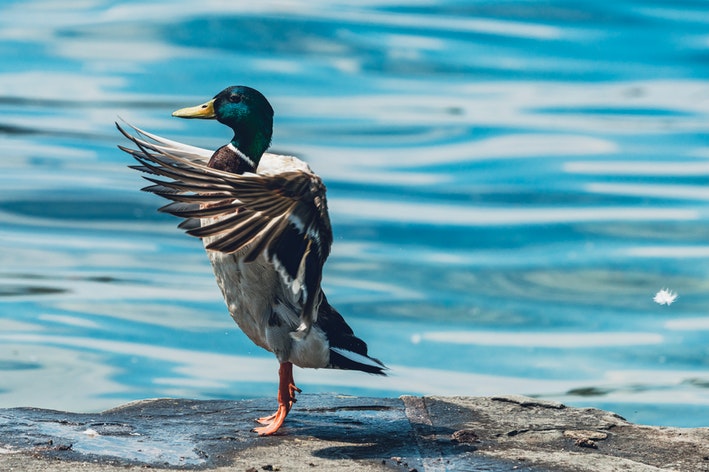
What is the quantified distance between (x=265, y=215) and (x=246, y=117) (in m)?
0.86

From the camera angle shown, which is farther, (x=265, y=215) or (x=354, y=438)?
(x=354, y=438)

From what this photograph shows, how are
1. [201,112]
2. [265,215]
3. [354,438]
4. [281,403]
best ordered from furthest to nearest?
[201,112], [281,403], [354,438], [265,215]

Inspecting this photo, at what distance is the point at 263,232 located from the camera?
16.4 ft

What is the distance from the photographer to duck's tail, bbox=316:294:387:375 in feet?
18.2

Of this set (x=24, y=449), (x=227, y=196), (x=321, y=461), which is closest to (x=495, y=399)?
(x=321, y=461)

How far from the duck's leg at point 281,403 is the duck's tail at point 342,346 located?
20 cm

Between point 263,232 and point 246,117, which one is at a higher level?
point 246,117

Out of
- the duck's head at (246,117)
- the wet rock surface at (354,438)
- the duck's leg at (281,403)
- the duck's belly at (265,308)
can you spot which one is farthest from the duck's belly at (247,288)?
the duck's head at (246,117)

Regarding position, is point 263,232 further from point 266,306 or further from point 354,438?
point 354,438

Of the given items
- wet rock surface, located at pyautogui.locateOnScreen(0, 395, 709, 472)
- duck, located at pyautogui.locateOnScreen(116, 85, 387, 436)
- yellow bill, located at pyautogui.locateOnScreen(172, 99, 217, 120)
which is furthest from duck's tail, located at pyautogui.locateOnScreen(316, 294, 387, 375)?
yellow bill, located at pyautogui.locateOnScreen(172, 99, 217, 120)

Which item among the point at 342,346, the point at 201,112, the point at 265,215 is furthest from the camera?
the point at 201,112

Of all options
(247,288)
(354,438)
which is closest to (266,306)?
(247,288)

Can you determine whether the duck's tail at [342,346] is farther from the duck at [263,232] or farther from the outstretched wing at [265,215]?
the outstretched wing at [265,215]

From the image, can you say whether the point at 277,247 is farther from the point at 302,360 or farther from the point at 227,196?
the point at 302,360
